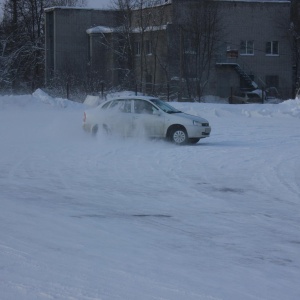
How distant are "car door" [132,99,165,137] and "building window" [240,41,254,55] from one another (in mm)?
41256

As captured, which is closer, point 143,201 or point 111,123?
point 143,201

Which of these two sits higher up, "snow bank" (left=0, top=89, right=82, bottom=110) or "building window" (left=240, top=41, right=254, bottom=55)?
"building window" (left=240, top=41, right=254, bottom=55)

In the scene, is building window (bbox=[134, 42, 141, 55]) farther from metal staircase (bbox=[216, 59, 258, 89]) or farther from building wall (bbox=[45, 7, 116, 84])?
metal staircase (bbox=[216, 59, 258, 89])

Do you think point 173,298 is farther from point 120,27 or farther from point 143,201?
point 120,27

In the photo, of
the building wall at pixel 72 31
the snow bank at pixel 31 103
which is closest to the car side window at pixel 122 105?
the snow bank at pixel 31 103

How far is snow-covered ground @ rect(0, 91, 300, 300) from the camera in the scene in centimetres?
668

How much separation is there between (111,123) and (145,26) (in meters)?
39.5

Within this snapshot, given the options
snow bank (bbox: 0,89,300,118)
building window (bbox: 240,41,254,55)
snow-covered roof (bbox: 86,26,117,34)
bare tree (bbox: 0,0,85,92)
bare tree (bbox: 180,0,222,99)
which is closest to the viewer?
snow bank (bbox: 0,89,300,118)

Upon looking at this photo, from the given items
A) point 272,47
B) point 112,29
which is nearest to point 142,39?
point 112,29

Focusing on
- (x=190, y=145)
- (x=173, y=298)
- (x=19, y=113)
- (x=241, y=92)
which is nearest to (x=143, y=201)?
(x=173, y=298)

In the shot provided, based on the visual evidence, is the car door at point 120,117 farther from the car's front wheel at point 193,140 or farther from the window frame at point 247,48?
the window frame at point 247,48

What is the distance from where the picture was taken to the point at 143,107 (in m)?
21.8

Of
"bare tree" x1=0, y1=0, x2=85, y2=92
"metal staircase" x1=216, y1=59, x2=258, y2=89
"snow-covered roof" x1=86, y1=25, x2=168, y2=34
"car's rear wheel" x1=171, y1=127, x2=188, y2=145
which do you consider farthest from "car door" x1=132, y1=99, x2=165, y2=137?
"bare tree" x1=0, y1=0, x2=85, y2=92

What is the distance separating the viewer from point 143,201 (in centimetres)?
1163
